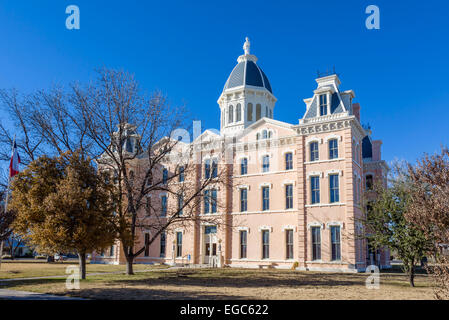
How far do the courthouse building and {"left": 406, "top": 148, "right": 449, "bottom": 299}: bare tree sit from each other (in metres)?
15.7

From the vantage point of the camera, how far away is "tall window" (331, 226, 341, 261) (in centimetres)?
2943

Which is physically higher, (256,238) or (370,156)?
(370,156)

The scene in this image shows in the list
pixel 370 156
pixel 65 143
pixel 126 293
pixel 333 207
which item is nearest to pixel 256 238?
pixel 333 207

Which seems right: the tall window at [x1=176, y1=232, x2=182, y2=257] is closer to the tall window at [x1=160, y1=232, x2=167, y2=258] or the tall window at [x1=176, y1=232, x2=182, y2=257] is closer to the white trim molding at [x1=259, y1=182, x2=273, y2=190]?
the tall window at [x1=160, y1=232, x2=167, y2=258]

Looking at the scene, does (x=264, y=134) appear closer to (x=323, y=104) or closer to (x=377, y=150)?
(x=323, y=104)

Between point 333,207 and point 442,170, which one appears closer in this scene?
point 442,170

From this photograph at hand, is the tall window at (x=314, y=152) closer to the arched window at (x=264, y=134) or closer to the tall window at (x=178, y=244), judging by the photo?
the arched window at (x=264, y=134)

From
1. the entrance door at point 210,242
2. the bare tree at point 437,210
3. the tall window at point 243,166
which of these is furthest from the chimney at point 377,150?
the bare tree at point 437,210

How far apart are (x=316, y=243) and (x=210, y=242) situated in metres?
11.2

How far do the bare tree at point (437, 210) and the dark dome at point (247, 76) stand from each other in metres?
28.9

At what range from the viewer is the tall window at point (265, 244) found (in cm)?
3369
